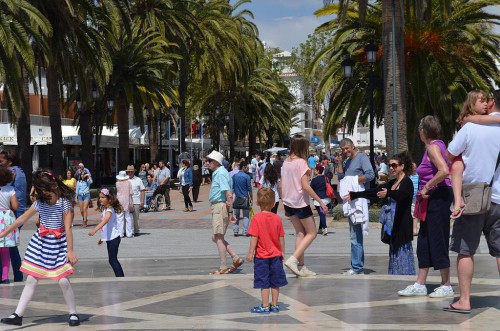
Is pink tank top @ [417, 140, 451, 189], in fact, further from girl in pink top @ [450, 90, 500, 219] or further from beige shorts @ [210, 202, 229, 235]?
beige shorts @ [210, 202, 229, 235]

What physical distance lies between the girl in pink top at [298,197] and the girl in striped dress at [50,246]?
329 centimetres

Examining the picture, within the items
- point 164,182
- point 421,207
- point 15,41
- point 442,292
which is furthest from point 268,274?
point 164,182

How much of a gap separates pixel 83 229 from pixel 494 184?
640 inches

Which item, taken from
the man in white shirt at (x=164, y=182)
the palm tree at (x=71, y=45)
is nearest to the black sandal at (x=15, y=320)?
the palm tree at (x=71, y=45)

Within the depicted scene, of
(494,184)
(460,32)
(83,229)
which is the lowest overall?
(83,229)

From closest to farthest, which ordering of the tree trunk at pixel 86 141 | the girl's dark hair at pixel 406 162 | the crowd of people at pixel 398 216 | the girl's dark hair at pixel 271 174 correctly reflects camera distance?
the crowd of people at pixel 398 216 < the girl's dark hair at pixel 406 162 < the girl's dark hair at pixel 271 174 < the tree trunk at pixel 86 141

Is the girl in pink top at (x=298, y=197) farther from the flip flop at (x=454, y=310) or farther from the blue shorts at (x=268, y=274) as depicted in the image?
the flip flop at (x=454, y=310)

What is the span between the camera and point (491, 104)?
8102mm

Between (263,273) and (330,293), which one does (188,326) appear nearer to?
(263,273)

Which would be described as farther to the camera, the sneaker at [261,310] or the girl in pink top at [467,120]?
the sneaker at [261,310]

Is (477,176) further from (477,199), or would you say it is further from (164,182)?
(164,182)

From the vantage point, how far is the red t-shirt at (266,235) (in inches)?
349

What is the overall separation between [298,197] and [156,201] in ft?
65.0

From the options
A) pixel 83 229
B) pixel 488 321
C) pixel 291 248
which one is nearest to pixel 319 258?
pixel 291 248
